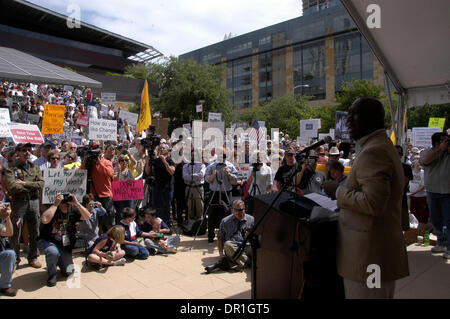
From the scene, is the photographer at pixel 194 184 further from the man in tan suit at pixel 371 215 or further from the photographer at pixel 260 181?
the man in tan suit at pixel 371 215

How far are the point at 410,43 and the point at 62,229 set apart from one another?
19.5 feet

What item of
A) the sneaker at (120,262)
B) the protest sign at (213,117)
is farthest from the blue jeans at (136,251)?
the protest sign at (213,117)

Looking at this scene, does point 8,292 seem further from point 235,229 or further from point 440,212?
point 440,212

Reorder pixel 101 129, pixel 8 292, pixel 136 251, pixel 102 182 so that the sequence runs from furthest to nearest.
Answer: pixel 101 129 → pixel 102 182 → pixel 136 251 → pixel 8 292

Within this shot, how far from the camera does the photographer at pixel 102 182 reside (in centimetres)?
606

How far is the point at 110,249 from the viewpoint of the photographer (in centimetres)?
537

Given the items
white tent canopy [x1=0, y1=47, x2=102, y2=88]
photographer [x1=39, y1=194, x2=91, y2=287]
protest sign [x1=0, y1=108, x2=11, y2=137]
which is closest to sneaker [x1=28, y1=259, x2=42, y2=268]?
photographer [x1=39, y1=194, x2=91, y2=287]

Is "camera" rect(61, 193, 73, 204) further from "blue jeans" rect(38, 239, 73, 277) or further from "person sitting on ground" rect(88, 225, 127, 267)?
"person sitting on ground" rect(88, 225, 127, 267)

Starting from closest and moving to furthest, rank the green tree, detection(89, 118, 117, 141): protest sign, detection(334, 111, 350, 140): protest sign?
1. detection(89, 118, 117, 141): protest sign
2. detection(334, 111, 350, 140): protest sign
3. the green tree

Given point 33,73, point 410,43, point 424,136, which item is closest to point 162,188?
point 33,73

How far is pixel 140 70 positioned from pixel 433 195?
4494 cm

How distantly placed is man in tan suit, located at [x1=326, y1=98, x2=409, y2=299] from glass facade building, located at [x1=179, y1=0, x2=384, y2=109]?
4601cm

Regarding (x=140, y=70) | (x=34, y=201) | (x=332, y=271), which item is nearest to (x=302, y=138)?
(x=34, y=201)

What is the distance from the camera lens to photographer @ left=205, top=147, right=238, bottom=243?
6.78 metres
